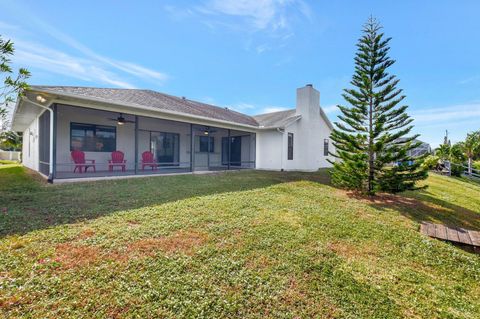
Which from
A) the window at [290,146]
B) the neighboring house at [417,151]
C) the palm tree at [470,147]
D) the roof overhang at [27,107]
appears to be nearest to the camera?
the neighboring house at [417,151]

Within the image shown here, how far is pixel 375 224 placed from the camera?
5.08m

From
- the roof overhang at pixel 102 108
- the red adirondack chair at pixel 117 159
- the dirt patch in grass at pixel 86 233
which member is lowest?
the dirt patch in grass at pixel 86 233

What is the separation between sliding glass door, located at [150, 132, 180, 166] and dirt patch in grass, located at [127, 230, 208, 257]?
389 inches

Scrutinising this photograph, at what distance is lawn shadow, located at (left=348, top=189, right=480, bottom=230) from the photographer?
5918 mm

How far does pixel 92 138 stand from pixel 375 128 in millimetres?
12117

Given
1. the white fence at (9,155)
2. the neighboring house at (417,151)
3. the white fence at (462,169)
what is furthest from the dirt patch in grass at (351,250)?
the white fence at (9,155)

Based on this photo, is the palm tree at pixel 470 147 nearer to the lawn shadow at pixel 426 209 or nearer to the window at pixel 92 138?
the lawn shadow at pixel 426 209

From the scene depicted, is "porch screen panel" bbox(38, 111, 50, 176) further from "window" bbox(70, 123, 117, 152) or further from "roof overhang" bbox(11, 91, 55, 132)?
"window" bbox(70, 123, 117, 152)

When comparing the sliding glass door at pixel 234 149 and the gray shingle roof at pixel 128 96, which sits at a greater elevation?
the gray shingle roof at pixel 128 96

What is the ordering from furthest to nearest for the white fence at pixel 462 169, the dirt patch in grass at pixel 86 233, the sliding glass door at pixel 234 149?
the white fence at pixel 462 169 < the sliding glass door at pixel 234 149 < the dirt patch in grass at pixel 86 233

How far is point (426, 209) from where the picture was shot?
6.71 meters

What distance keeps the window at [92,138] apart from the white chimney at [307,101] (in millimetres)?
11337

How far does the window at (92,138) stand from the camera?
10484mm

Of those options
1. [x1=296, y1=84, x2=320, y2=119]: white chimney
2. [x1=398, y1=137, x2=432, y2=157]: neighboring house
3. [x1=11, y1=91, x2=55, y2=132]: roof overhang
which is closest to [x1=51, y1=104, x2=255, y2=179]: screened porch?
[x1=11, y1=91, x2=55, y2=132]: roof overhang
